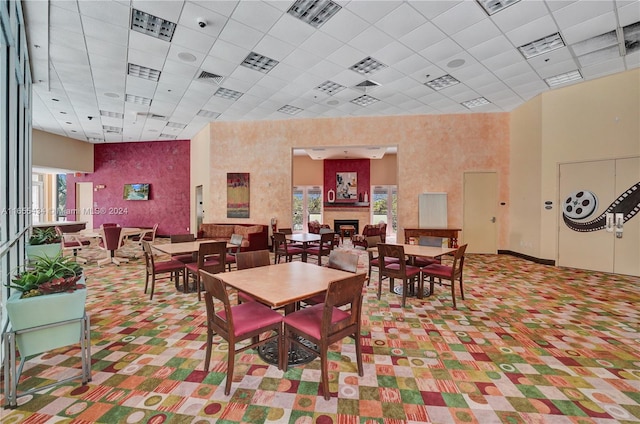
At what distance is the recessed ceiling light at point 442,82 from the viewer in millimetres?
5826

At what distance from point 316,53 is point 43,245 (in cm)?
510

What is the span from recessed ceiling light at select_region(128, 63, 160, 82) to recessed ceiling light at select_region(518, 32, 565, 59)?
670 centimetres

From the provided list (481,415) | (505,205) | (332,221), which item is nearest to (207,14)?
(481,415)

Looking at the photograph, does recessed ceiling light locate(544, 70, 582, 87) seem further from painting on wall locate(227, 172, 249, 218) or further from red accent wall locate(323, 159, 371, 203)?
painting on wall locate(227, 172, 249, 218)

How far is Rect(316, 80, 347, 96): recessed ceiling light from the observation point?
6070mm

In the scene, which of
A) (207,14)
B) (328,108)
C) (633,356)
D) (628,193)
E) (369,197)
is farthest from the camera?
(369,197)

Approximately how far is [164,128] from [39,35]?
548 cm

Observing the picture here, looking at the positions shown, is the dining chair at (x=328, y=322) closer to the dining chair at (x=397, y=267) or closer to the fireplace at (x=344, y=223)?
the dining chair at (x=397, y=267)

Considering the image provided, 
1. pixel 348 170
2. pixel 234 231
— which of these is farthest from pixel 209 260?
pixel 348 170

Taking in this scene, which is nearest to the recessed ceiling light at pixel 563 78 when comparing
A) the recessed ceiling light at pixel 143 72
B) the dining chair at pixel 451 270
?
the dining chair at pixel 451 270

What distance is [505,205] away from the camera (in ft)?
25.3

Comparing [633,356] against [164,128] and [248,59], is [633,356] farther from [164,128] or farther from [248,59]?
[164,128]

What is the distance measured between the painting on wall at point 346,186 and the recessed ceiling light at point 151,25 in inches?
364

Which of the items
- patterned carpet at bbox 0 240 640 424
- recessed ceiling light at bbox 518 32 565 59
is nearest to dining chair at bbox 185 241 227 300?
patterned carpet at bbox 0 240 640 424
